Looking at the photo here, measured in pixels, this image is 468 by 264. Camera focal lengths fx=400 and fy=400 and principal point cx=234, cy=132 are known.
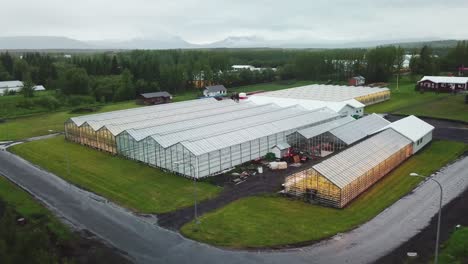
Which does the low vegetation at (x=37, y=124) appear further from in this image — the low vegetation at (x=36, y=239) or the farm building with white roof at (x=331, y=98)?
the farm building with white roof at (x=331, y=98)

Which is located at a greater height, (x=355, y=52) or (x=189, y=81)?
(x=355, y=52)

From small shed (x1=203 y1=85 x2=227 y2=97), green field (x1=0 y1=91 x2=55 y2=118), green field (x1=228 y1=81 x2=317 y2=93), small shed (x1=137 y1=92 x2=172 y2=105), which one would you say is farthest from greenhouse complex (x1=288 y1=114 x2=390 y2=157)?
green field (x1=228 y1=81 x2=317 y2=93)

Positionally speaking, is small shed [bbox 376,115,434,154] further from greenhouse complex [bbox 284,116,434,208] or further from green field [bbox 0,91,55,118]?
green field [bbox 0,91,55,118]

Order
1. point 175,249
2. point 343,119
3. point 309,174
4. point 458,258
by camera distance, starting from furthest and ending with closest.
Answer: point 343,119, point 309,174, point 175,249, point 458,258

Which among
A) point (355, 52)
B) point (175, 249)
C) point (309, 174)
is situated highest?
point (355, 52)

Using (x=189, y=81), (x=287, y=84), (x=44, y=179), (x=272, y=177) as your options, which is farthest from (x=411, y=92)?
(x=44, y=179)

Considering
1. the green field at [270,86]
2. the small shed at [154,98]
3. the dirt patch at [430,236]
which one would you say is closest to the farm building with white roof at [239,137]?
the dirt patch at [430,236]

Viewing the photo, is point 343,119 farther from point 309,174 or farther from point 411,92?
point 411,92
